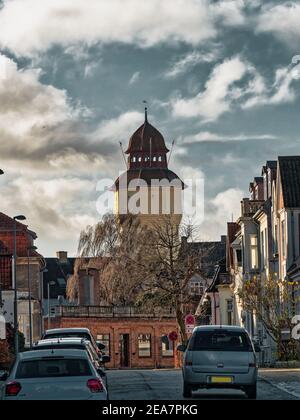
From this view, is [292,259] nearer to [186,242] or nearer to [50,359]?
[186,242]

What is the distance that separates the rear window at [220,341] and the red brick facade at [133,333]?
71264 mm

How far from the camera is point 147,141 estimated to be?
184m

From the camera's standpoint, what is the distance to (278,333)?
5106cm

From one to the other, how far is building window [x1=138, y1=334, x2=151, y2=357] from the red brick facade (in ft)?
0.54

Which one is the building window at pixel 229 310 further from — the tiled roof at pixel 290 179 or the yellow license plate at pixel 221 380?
the yellow license plate at pixel 221 380

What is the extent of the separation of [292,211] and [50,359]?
122ft

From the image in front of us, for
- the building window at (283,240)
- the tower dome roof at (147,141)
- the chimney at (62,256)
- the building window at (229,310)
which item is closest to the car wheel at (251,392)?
the building window at (283,240)

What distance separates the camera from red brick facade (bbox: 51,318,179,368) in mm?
102000

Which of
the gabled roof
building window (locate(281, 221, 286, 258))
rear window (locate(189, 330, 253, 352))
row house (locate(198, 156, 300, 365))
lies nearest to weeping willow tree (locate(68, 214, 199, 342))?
row house (locate(198, 156, 300, 365))

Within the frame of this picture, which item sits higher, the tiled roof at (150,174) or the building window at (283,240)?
the tiled roof at (150,174)

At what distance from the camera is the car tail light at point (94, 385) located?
21688 mm

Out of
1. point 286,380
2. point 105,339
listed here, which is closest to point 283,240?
point 286,380

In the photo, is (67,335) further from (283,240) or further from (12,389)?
(283,240)

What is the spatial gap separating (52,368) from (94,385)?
905 millimetres
